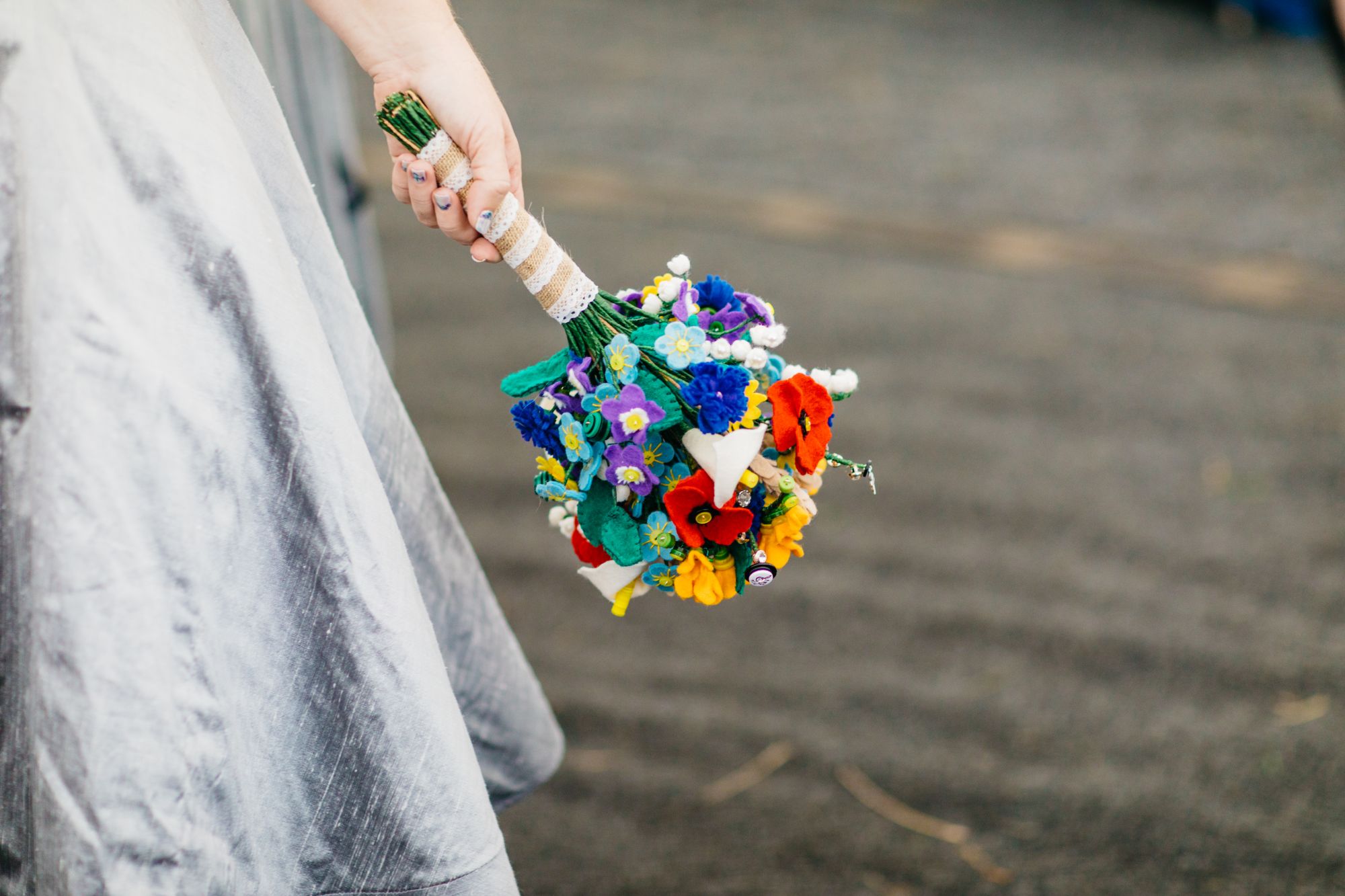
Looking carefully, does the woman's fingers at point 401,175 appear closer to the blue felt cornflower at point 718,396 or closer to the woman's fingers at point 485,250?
the woman's fingers at point 485,250

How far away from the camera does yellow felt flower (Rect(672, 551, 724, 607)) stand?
29.9 inches

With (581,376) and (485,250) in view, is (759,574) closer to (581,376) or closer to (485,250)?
(581,376)

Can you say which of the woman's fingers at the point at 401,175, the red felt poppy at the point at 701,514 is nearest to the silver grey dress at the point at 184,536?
the woman's fingers at the point at 401,175

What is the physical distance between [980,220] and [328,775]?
245cm

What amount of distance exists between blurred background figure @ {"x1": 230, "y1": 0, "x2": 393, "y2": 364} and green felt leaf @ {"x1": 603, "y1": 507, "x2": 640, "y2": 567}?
847 mm

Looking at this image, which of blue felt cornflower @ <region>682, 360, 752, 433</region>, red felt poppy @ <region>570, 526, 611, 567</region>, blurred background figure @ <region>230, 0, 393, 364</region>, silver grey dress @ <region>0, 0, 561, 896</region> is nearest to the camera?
silver grey dress @ <region>0, 0, 561, 896</region>

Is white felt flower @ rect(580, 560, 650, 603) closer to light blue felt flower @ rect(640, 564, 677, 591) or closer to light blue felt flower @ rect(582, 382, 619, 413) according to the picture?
light blue felt flower @ rect(640, 564, 677, 591)

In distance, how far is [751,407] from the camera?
0.75 metres

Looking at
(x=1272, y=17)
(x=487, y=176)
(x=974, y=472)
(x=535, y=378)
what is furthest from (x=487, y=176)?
(x=1272, y=17)

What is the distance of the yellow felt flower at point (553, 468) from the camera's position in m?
0.78

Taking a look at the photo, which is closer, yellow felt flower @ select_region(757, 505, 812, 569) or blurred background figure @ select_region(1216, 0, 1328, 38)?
yellow felt flower @ select_region(757, 505, 812, 569)

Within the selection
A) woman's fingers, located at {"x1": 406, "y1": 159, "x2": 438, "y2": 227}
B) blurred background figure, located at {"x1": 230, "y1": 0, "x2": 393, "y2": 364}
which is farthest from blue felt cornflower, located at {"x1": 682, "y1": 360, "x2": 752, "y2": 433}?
blurred background figure, located at {"x1": 230, "y1": 0, "x2": 393, "y2": 364}

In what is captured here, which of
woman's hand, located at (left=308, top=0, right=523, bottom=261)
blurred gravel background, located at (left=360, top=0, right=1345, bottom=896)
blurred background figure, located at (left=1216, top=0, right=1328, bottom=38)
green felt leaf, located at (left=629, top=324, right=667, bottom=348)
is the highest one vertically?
blurred background figure, located at (left=1216, top=0, right=1328, bottom=38)

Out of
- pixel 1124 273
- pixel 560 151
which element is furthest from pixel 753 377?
pixel 560 151
